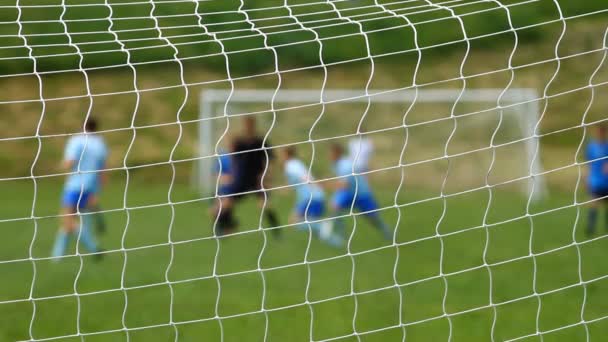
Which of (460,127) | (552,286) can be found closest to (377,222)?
(552,286)

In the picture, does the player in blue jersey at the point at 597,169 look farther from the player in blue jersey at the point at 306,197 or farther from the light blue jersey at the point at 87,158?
the light blue jersey at the point at 87,158

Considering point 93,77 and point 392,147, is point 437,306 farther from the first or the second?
point 93,77

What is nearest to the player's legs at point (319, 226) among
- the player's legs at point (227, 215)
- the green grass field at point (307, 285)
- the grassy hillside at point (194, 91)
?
the green grass field at point (307, 285)

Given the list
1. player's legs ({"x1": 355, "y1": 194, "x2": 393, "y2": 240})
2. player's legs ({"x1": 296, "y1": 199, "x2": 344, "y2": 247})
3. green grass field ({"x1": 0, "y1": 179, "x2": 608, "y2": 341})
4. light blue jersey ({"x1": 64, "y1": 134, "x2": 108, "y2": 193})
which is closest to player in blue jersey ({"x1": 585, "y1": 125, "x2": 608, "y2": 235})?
green grass field ({"x1": 0, "y1": 179, "x2": 608, "y2": 341})

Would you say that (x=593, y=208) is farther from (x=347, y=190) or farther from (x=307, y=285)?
(x=307, y=285)

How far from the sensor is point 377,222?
9.20 meters

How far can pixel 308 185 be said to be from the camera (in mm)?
7516

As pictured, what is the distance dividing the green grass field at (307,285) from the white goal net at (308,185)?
29mm

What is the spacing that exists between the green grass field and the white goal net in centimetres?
3

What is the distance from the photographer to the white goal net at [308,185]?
4.57m

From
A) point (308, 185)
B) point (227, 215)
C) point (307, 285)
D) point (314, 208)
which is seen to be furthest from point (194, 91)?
point (307, 285)

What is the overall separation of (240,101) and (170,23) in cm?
146

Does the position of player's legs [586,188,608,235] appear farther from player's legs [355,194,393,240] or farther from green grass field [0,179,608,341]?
player's legs [355,194,393,240]

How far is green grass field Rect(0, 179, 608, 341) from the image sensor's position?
5.55 metres
